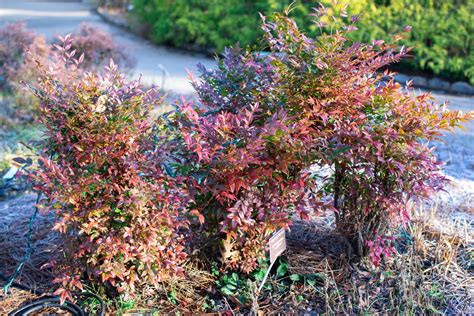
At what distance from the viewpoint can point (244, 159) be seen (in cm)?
245

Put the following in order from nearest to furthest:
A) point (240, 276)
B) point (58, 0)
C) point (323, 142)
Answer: point (323, 142) → point (240, 276) → point (58, 0)

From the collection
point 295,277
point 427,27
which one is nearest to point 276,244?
point 295,277

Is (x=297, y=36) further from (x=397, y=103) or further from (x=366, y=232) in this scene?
(x=366, y=232)

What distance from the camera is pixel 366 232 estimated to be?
298cm

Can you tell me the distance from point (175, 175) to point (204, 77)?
1.92 feet

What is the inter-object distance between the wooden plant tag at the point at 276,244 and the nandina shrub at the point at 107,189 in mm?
444

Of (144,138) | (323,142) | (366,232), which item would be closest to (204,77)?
(144,138)

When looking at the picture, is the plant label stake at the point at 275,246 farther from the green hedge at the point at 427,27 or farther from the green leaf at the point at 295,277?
the green hedge at the point at 427,27

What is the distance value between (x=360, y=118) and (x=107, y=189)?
1.25 meters

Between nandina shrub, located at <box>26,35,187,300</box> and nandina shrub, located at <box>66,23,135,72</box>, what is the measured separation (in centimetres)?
431

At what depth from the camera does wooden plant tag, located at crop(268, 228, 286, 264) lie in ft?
9.06

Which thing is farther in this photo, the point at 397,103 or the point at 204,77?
the point at 204,77

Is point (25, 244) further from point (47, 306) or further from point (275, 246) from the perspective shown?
point (275, 246)

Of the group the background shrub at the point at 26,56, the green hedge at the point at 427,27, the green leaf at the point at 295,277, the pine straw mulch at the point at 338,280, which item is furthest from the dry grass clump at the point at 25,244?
the green hedge at the point at 427,27
